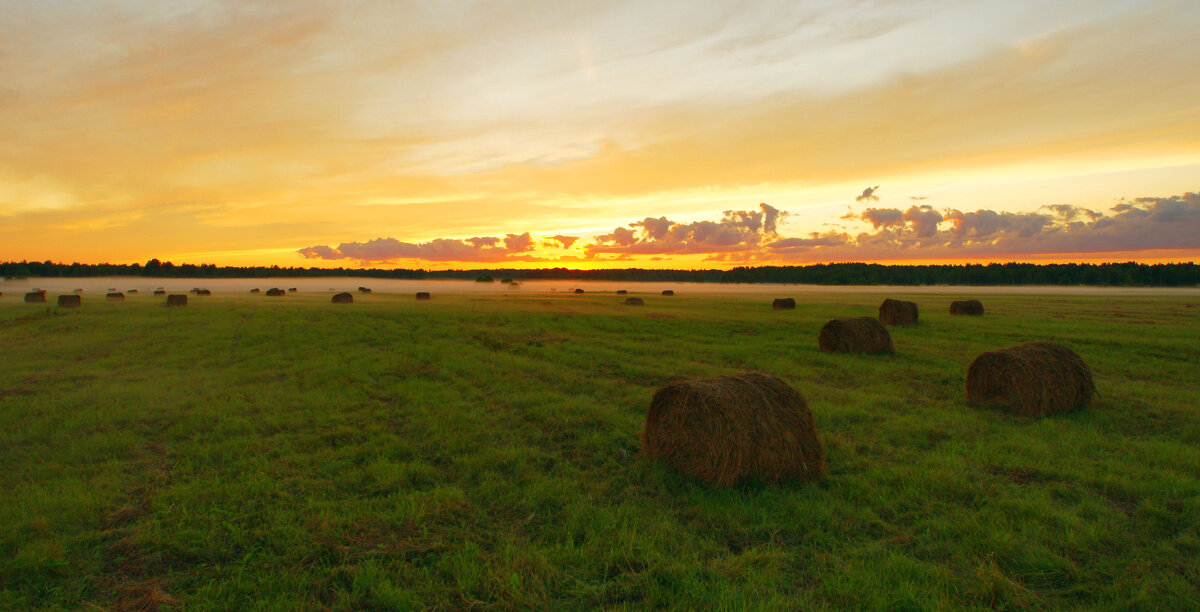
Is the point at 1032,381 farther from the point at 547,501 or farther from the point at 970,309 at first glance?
the point at 970,309

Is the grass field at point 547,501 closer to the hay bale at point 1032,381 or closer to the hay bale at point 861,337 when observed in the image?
the hay bale at point 1032,381

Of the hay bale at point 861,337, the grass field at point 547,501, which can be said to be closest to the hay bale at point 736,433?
the grass field at point 547,501

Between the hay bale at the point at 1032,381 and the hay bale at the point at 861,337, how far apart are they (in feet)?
22.7

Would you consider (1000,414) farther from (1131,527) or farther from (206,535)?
(206,535)

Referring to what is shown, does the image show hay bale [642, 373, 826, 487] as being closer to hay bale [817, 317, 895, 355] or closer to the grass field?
the grass field

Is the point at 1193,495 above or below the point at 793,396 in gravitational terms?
below

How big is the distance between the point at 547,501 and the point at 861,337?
1626 centimetres

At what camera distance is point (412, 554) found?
570 centimetres

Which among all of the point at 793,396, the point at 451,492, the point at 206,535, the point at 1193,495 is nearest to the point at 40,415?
the point at 206,535

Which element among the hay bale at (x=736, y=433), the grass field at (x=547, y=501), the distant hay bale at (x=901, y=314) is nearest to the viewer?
the grass field at (x=547, y=501)

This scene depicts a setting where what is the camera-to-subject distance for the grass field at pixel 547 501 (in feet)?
16.6

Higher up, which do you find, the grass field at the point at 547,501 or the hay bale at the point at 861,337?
the hay bale at the point at 861,337

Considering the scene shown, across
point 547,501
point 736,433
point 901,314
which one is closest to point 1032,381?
point 736,433

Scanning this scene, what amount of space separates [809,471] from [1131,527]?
357 cm
